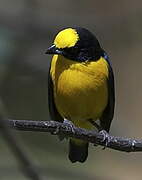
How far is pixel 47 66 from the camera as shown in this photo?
5586 millimetres

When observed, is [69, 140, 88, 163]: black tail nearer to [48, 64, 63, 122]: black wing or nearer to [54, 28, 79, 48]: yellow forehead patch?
Answer: [48, 64, 63, 122]: black wing

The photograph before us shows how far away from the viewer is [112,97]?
13.9 feet

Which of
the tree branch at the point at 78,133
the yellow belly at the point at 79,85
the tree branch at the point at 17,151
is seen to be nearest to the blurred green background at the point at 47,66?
the yellow belly at the point at 79,85

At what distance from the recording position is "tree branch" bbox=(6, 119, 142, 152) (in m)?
2.71

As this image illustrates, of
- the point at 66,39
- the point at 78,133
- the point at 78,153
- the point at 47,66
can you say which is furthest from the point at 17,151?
the point at 47,66

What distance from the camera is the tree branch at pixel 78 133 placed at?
2.71 meters

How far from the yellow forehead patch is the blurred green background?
61cm

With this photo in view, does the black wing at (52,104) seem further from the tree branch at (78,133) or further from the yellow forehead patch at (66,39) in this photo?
the tree branch at (78,133)

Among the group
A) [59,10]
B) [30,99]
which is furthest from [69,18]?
[30,99]

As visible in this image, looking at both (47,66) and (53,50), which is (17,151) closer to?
(53,50)

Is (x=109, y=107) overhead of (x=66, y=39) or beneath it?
beneath

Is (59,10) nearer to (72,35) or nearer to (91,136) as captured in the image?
(72,35)

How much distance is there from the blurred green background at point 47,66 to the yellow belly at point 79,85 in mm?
531

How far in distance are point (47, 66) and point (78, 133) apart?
2.50 metres
